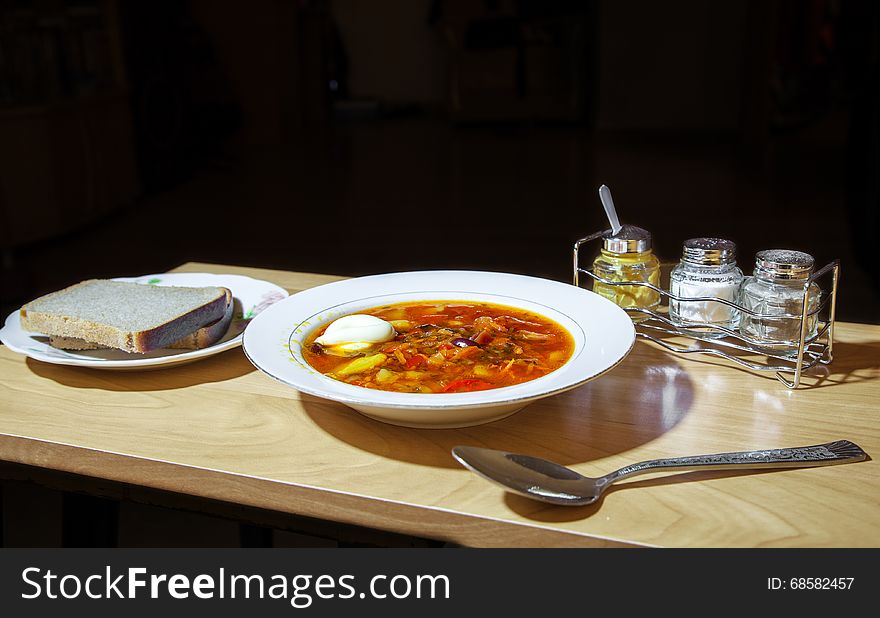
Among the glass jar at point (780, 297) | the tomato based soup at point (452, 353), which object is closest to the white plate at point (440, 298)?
the tomato based soup at point (452, 353)

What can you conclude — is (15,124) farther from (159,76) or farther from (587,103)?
(587,103)

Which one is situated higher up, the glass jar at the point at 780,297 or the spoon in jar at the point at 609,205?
the spoon in jar at the point at 609,205

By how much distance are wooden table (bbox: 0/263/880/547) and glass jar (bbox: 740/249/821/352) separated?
45 mm

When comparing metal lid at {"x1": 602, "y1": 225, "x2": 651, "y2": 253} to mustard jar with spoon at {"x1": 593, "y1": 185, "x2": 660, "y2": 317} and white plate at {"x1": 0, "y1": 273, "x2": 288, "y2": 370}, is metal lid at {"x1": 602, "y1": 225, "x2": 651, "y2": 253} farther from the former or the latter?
white plate at {"x1": 0, "y1": 273, "x2": 288, "y2": 370}

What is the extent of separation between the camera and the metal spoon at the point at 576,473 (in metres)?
0.66

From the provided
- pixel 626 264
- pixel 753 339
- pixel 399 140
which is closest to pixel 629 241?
pixel 626 264

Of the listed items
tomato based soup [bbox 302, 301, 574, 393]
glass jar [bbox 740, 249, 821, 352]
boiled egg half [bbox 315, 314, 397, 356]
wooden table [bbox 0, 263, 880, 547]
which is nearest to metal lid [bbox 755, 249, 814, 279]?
glass jar [bbox 740, 249, 821, 352]

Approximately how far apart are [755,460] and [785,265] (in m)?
0.25

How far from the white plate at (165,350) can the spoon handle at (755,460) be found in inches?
18.3

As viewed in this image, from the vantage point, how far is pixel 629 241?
0.95 metres

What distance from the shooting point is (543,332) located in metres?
0.90

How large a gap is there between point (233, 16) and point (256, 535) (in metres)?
5.47

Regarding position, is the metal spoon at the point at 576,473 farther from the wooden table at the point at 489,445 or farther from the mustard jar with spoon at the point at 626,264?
the mustard jar with spoon at the point at 626,264

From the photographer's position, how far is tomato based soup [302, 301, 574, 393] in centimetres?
79
